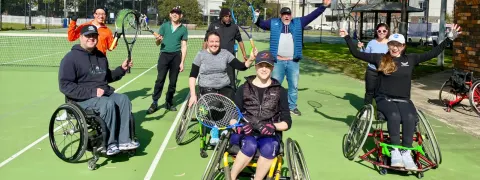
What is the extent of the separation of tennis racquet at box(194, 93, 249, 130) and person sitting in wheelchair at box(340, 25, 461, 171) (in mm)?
1844

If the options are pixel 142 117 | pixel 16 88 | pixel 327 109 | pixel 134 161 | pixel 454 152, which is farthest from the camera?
pixel 16 88

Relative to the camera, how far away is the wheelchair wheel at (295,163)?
13.1 feet

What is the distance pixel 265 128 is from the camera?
4.24m

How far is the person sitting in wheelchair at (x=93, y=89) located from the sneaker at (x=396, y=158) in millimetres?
2792

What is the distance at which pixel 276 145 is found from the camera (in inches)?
167

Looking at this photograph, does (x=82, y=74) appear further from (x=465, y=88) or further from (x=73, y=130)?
(x=465, y=88)

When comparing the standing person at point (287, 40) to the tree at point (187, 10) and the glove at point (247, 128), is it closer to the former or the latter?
the glove at point (247, 128)

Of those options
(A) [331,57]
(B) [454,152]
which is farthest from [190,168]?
(A) [331,57]

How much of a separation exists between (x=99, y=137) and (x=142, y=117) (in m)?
2.77

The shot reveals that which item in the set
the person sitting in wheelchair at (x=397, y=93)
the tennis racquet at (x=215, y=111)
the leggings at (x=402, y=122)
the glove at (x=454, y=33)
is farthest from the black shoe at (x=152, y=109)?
the glove at (x=454, y=33)

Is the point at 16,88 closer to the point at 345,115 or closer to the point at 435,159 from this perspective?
the point at 345,115

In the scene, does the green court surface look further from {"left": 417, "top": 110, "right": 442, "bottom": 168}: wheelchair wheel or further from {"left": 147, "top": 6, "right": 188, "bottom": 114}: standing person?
{"left": 147, "top": 6, "right": 188, "bottom": 114}: standing person

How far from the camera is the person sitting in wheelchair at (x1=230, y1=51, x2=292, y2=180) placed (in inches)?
167

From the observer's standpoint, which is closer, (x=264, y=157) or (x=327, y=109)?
(x=264, y=157)
